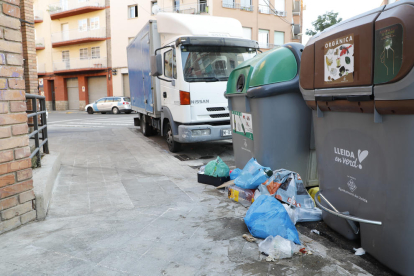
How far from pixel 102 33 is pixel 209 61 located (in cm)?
2918

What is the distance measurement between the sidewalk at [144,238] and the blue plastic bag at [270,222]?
15cm

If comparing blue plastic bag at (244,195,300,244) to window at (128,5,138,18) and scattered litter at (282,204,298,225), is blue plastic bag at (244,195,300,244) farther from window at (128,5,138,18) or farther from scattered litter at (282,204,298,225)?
window at (128,5,138,18)

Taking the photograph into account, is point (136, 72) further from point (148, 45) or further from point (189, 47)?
point (189, 47)

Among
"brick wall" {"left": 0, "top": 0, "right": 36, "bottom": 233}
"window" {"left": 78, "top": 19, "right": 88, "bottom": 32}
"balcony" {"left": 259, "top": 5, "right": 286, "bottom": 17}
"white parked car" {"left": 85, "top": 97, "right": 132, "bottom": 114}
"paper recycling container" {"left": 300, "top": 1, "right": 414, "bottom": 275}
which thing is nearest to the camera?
"paper recycling container" {"left": 300, "top": 1, "right": 414, "bottom": 275}

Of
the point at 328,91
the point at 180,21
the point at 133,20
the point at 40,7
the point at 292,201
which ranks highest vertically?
the point at 40,7

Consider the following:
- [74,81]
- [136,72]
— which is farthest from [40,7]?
[136,72]

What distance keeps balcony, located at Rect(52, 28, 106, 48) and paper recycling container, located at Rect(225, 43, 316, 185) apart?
32087 mm

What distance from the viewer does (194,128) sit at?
7152mm

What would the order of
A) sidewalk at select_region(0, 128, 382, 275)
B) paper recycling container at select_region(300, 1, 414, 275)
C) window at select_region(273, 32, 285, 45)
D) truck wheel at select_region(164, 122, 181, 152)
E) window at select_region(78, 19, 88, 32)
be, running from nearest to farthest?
1. paper recycling container at select_region(300, 1, 414, 275)
2. sidewalk at select_region(0, 128, 382, 275)
3. truck wheel at select_region(164, 122, 181, 152)
4. window at select_region(273, 32, 285, 45)
5. window at select_region(78, 19, 88, 32)

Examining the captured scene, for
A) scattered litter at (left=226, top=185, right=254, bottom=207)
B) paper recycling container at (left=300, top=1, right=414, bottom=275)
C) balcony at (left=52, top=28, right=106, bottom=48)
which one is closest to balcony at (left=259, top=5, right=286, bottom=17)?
balcony at (left=52, top=28, right=106, bottom=48)

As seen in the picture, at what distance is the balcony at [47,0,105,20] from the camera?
110 ft

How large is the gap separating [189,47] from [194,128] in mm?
1648

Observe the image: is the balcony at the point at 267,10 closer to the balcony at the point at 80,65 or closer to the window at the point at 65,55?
the balcony at the point at 80,65

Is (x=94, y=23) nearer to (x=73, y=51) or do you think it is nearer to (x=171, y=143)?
(x=73, y=51)
